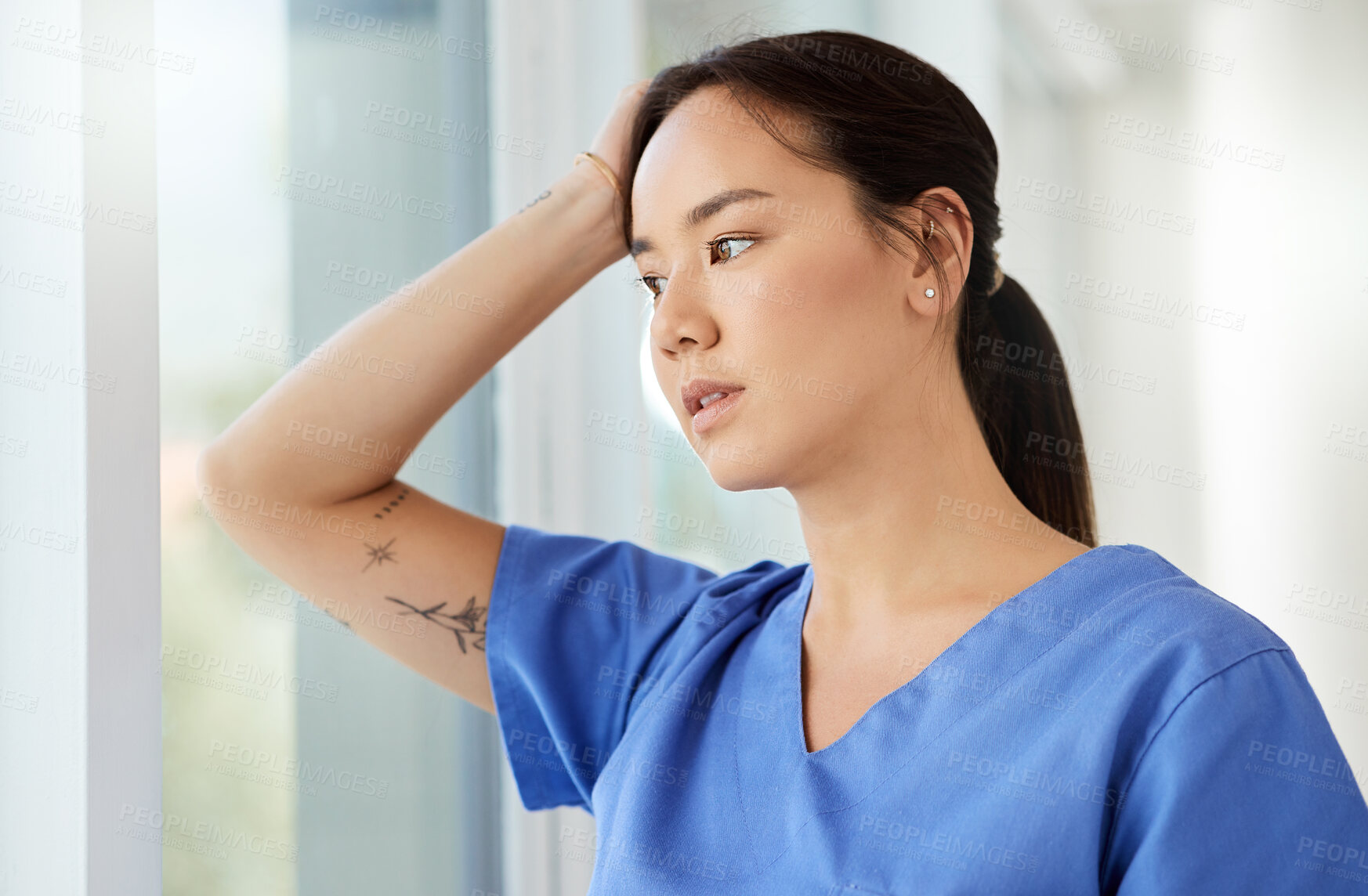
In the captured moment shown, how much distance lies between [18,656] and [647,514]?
3.07 feet

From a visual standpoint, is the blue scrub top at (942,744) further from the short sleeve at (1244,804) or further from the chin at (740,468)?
the chin at (740,468)

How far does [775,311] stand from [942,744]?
356 millimetres

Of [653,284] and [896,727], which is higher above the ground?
[653,284]

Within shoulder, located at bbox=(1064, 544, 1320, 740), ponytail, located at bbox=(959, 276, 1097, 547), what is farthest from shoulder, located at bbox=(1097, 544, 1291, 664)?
ponytail, located at bbox=(959, 276, 1097, 547)

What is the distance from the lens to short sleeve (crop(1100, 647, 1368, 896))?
0.62 meters

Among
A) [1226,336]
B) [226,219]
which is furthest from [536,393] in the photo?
[1226,336]

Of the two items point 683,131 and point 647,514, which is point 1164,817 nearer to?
point 683,131

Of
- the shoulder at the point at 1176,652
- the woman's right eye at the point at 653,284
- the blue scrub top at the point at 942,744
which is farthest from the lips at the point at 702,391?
the shoulder at the point at 1176,652

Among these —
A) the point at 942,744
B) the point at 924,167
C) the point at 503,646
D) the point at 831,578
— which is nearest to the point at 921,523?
the point at 831,578

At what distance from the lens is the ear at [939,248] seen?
863 millimetres

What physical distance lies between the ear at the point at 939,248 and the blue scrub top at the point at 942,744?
25cm

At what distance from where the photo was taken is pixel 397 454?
1.00 m

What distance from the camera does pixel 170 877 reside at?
0.91 metres

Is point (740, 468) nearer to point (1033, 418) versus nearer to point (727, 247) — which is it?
point (727, 247)
